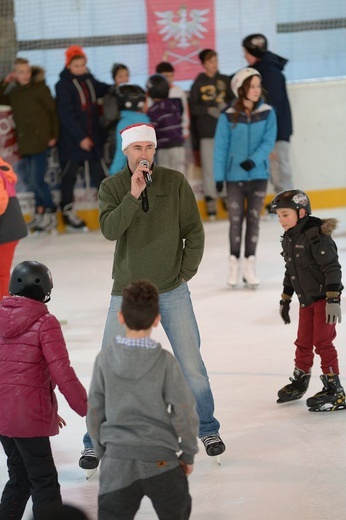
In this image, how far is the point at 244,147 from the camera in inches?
293

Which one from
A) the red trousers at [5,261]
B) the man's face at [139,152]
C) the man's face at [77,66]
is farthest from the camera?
the man's face at [77,66]

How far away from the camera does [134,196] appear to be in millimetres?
3773

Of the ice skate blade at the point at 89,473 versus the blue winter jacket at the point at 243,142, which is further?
the blue winter jacket at the point at 243,142

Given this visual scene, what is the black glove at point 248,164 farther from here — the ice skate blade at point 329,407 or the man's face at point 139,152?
the man's face at point 139,152

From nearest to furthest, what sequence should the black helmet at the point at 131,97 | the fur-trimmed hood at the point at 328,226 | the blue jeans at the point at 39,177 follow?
1. the fur-trimmed hood at the point at 328,226
2. the black helmet at the point at 131,97
3. the blue jeans at the point at 39,177

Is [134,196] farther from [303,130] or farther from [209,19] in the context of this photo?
[209,19]

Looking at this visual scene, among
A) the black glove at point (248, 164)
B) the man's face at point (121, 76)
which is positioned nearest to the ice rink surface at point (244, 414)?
the black glove at point (248, 164)

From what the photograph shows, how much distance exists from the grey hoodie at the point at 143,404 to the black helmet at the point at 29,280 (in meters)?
0.63

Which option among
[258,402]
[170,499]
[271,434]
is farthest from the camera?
[258,402]

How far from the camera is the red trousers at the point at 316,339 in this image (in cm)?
479

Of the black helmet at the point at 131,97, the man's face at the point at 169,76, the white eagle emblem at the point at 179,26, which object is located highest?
the white eagle emblem at the point at 179,26

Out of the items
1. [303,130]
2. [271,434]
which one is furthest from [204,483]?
[303,130]

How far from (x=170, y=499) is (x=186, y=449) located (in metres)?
0.16

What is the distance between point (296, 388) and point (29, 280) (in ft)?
6.59
